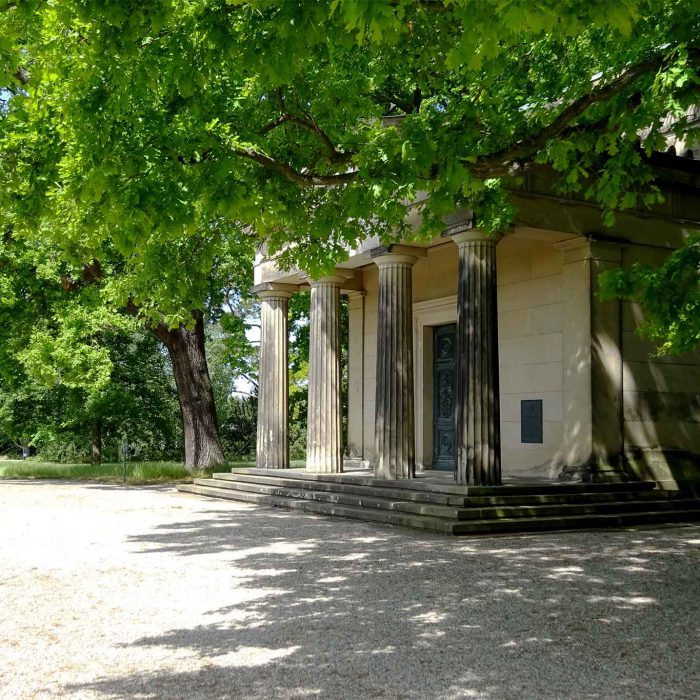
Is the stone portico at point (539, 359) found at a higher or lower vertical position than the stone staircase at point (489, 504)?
higher

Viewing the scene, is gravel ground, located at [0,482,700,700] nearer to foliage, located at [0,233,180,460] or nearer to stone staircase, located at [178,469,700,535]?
stone staircase, located at [178,469,700,535]

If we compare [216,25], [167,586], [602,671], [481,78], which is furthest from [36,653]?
[481,78]

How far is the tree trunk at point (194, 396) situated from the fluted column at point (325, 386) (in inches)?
231

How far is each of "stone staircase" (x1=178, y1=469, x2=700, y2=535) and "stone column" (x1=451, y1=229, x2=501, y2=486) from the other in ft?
1.55

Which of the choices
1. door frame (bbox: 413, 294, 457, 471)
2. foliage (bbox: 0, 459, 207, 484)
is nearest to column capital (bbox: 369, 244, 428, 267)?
door frame (bbox: 413, 294, 457, 471)

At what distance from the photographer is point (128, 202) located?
24.6ft

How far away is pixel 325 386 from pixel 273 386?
235 centimetres

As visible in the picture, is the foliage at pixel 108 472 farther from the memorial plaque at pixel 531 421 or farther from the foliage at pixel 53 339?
the memorial plaque at pixel 531 421

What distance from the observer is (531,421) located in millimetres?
15680

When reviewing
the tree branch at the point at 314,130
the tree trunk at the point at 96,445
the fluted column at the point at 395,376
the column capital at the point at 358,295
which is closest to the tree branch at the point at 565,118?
the tree branch at the point at 314,130

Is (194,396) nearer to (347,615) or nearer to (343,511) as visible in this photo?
(343,511)

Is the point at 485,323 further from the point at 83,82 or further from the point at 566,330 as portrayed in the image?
the point at 83,82

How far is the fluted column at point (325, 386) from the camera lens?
17.1m

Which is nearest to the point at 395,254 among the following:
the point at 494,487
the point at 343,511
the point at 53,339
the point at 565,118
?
the point at 343,511
